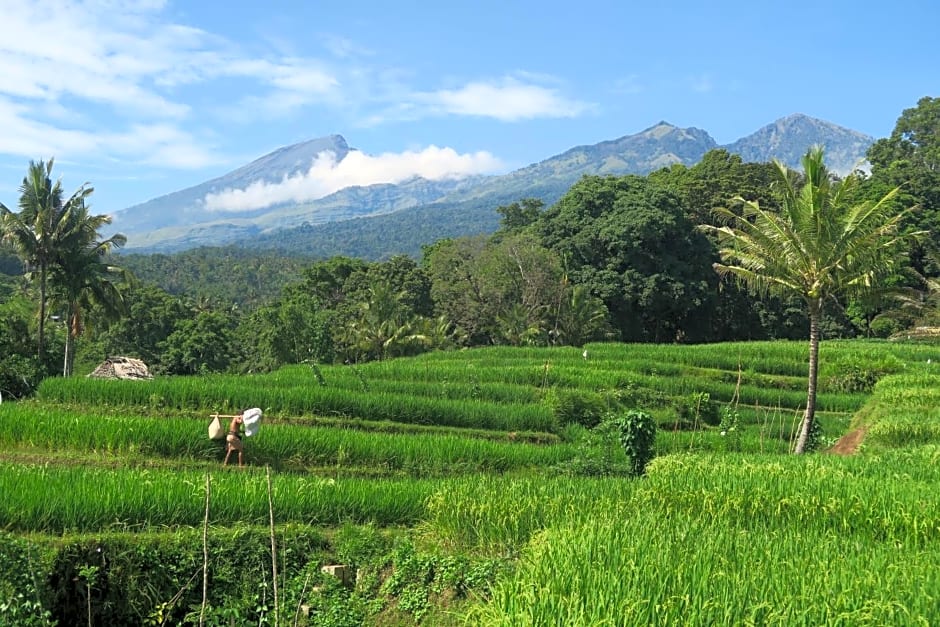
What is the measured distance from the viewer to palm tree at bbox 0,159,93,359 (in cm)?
2228

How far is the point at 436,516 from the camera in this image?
24.8 feet

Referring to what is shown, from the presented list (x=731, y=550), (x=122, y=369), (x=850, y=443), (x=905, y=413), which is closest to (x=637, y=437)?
(x=850, y=443)

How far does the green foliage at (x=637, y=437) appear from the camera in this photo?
39.0 ft

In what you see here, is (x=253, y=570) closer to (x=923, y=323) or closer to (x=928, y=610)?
(x=928, y=610)

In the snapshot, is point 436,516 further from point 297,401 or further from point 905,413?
point 905,413

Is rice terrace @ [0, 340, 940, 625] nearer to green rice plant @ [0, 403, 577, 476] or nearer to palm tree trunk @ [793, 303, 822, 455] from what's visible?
green rice plant @ [0, 403, 577, 476]

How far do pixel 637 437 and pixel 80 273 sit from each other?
19.9 meters

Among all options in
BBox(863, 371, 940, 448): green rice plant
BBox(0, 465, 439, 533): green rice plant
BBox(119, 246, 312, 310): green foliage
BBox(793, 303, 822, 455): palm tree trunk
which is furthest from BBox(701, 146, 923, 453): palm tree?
BBox(119, 246, 312, 310): green foliage

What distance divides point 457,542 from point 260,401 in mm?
7650

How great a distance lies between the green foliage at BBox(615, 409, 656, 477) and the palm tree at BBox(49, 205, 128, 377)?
1843cm

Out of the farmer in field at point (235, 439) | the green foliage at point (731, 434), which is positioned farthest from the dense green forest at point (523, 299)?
the farmer in field at point (235, 439)

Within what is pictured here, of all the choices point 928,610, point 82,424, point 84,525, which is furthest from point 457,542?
point 82,424

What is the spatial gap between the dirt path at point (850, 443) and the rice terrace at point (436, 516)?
0.65 metres

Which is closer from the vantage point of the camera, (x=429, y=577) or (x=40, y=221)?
(x=429, y=577)
